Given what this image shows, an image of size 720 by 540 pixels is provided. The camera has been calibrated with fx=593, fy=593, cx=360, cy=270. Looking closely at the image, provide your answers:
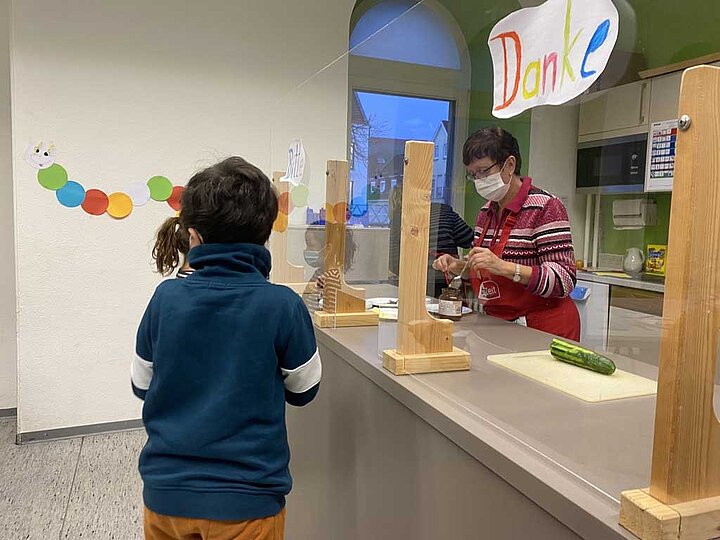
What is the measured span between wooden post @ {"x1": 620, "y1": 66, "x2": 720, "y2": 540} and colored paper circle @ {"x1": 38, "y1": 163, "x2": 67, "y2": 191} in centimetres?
246

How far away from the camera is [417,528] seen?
89cm

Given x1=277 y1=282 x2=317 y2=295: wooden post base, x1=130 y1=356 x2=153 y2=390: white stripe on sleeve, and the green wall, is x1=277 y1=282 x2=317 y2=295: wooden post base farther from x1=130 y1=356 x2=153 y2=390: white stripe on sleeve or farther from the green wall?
the green wall

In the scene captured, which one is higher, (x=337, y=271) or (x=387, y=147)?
(x=387, y=147)

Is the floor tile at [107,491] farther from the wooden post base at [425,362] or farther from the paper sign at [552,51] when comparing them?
the paper sign at [552,51]

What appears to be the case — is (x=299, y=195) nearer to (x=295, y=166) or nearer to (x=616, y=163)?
(x=295, y=166)

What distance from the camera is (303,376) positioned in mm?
1020

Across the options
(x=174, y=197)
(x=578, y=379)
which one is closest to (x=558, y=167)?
(x=578, y=379)

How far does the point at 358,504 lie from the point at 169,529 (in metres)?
0.35

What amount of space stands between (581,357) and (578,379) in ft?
0.27

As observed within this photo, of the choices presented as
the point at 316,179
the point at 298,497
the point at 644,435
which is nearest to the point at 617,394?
the point at 644,435

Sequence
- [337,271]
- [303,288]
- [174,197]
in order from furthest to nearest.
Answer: [174,197]
[303,288]
[337,271]

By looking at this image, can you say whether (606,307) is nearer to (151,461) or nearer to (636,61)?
(636,61)

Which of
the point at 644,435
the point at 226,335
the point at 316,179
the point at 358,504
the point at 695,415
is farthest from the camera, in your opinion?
the point at 316,179

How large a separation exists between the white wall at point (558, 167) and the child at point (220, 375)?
24.9 inches
